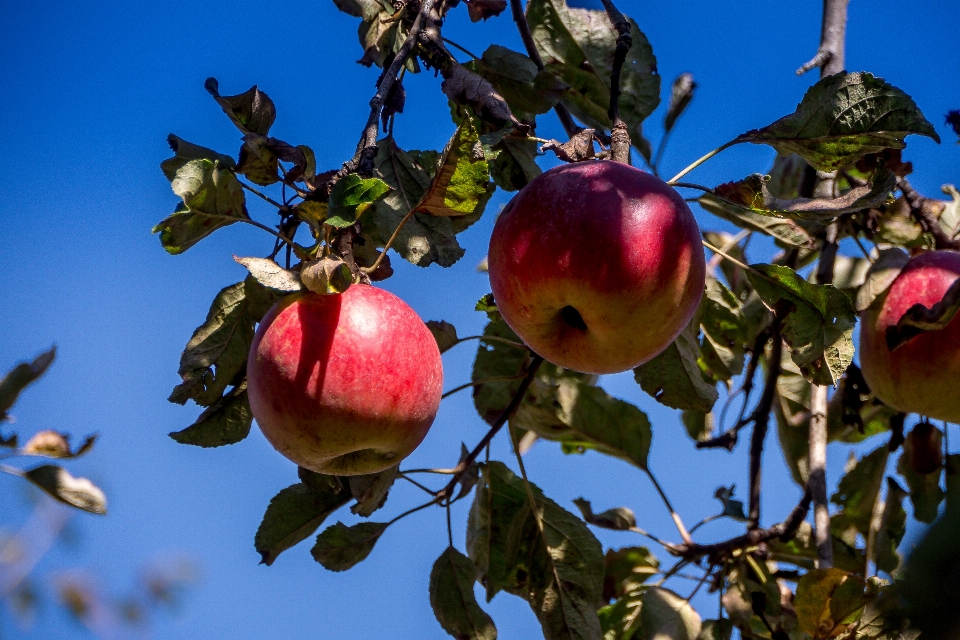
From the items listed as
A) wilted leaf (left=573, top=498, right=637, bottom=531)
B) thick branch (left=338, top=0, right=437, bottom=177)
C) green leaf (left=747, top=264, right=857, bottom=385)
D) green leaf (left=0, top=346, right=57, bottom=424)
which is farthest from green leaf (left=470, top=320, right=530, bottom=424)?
green leaf (left=0, top=346, right=57, bottom=424)

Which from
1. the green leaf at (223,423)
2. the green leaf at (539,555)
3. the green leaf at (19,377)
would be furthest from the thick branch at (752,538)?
the green leaf at (19,377)

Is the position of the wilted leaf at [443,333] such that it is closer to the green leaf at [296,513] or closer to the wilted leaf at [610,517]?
the green leaf at [296,513]

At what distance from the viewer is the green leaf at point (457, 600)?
187 cm

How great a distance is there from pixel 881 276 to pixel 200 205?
5.26ft

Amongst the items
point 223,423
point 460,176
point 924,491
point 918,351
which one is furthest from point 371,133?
point 924,491

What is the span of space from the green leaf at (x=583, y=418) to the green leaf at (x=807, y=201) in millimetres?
855

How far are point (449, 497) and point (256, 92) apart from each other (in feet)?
3.15

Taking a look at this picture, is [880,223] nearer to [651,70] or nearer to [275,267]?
[651,70]

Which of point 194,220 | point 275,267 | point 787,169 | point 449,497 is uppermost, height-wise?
point 787,169

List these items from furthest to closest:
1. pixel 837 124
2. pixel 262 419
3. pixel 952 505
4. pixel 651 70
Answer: pixel 651 70 → pixel 837 124 → pixel 262 419 → pixel 952 505

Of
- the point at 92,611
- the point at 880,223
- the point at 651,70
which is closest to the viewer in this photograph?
the point at 651,70

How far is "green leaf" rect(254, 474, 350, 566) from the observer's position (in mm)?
1796

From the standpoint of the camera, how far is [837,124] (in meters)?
1.69

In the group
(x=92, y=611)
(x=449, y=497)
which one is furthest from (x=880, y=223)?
(x=92, y=611)
